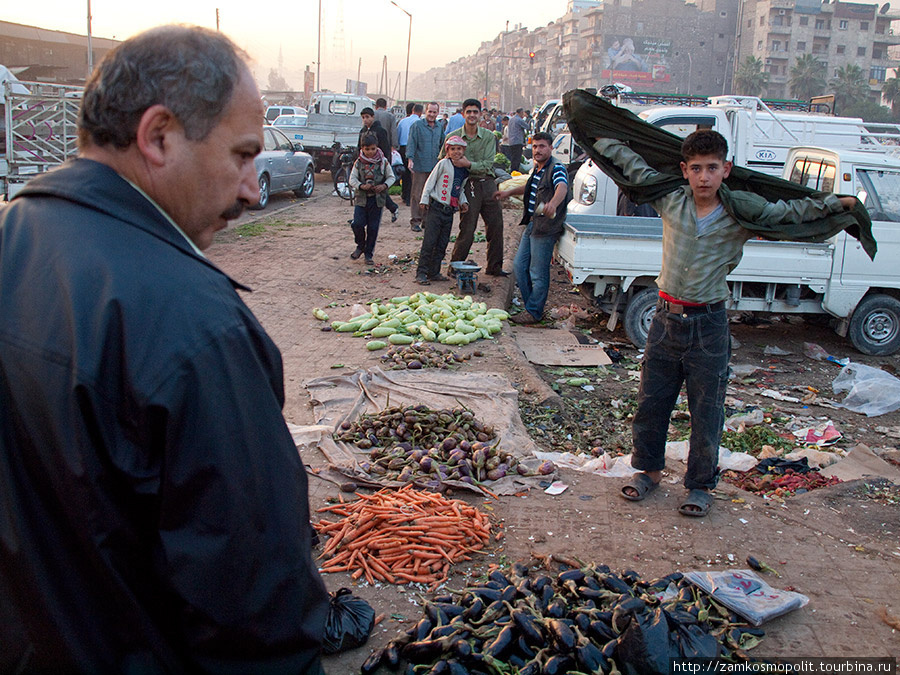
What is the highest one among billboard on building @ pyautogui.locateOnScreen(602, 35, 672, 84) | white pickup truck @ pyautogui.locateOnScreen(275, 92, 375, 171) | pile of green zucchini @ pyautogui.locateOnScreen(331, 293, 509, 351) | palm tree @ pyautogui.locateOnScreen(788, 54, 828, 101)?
billboard on building @ pyautogui.locateOnScreen(602, 35, 672, 84)

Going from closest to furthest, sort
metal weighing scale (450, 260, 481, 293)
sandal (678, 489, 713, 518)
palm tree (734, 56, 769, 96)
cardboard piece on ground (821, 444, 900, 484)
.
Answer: sandal (678, 489, 713, 518) < cardboard piece on ground (821, 444, 900, 484) < metal weighing scale (450, 260, 481, 293) < palm tree (734, 56, 769, 96)

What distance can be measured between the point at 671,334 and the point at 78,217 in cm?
394

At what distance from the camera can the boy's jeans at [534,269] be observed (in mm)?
9250

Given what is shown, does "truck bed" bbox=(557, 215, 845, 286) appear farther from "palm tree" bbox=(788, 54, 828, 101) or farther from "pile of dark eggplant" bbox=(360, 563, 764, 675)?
"palm tree" bbox=(788, 54, 828, 101)

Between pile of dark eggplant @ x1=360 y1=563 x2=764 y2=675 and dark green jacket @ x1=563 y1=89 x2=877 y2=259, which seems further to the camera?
dark green jacket @ x1=563 y1=89 x2=877 y2=259

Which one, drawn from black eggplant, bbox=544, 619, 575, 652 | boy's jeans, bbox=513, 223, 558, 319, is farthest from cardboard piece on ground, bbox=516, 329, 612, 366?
black eggplant, bbox=544, 619, 575, 652

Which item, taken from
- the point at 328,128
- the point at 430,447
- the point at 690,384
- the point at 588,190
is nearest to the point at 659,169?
the point at 690,384

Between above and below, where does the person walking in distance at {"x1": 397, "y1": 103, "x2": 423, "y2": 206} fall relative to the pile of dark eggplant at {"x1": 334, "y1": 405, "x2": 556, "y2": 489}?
above

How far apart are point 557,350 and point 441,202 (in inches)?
116

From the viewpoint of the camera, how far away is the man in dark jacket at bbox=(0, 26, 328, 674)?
1.17m

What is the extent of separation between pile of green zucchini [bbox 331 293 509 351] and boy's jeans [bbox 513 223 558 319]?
2.04 ft

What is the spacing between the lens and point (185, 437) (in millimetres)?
1169

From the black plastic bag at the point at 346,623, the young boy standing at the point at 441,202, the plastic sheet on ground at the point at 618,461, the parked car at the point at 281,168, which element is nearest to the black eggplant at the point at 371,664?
the black plastic bag at the point at 346,623

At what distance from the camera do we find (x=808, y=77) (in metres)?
75.2
